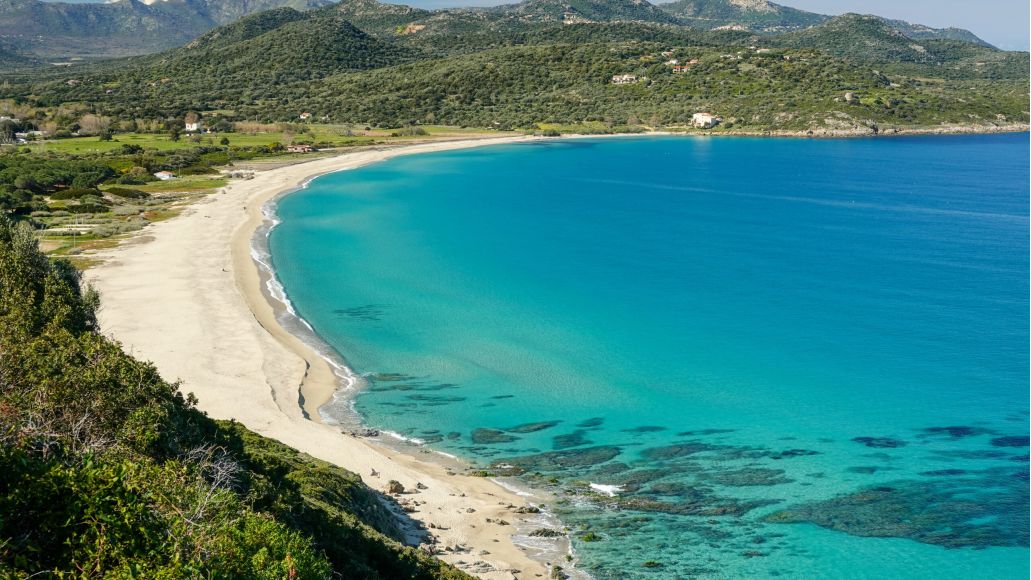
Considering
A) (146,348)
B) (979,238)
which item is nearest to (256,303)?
(146,348)

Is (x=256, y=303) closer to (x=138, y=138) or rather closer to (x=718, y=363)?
(x=718, y=363)

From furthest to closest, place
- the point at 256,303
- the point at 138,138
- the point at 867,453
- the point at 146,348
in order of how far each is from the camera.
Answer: the point at 138,138
the point at 256,303
the point at 146,348
the point at 867,453

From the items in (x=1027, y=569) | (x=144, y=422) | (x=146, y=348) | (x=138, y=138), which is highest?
(x=138, y=138)

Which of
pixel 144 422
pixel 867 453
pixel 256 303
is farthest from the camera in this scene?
pixel 256 303

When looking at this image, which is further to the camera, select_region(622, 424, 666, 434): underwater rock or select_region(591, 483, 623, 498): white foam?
select_region(622, 424, 666, 434): underwater rock

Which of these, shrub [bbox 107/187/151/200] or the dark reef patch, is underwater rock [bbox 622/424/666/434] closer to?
the dark reef patch

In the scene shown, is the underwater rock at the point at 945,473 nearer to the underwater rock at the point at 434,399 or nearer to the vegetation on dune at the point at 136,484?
the underwater rock at the point at 434,399

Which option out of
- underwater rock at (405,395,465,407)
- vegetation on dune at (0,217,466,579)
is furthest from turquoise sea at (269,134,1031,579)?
vegetation on dune at (0,217,466,579)
